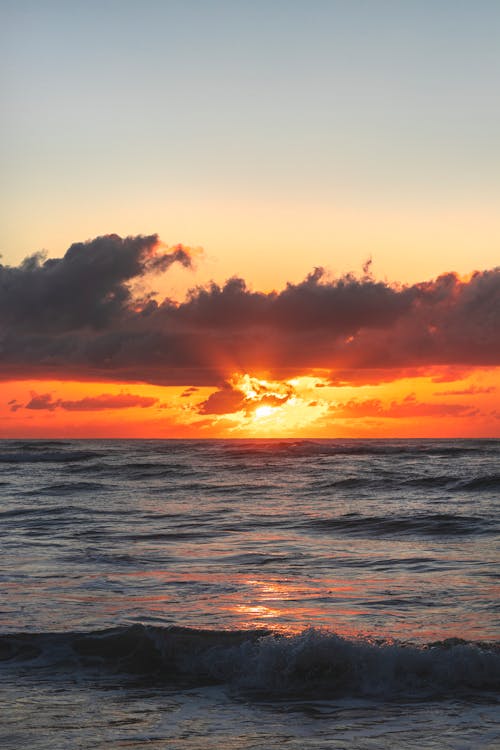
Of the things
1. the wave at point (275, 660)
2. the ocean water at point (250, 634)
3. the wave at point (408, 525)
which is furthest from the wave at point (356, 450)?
the wave at point (275, 660)

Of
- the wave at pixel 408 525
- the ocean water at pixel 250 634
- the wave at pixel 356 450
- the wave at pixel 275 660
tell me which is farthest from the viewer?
the wave at pixel 356 450

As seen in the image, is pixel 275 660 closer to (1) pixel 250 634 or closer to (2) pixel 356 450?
(1) pixel 250 634

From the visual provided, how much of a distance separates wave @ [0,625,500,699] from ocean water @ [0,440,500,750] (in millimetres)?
24

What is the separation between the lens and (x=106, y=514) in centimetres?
2652

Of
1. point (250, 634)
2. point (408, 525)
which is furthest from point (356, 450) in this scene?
point (250, 634)

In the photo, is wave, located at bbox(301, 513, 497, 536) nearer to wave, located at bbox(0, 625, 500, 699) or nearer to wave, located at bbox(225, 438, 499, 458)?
wave, located at bbox(0, 625, 500, 699)

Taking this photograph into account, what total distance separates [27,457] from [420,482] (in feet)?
165

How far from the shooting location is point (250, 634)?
33.7ft

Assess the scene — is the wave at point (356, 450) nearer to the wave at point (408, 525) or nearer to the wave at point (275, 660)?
the wave at point (408, 525)

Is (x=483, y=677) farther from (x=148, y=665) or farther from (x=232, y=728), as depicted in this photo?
(x=148, y=665)

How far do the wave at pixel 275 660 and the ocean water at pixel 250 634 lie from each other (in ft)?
A: 0.08

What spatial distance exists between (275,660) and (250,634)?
1.07 meters

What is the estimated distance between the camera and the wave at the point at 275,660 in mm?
8719

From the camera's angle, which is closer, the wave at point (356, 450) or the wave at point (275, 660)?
the wave at point (275, 660)
